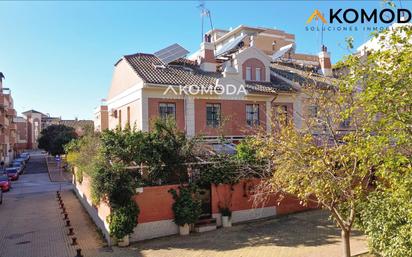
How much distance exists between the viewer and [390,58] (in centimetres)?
657

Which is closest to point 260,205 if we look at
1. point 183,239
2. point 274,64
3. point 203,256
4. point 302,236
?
point 302,236

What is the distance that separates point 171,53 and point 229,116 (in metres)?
6.12

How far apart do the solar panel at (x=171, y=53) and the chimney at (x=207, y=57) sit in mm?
1557

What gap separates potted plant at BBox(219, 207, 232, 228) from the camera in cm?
1563

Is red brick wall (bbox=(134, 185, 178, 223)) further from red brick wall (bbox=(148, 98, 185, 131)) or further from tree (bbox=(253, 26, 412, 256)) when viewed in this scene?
red brick wall (bbox=(148, 98, 185, 131))

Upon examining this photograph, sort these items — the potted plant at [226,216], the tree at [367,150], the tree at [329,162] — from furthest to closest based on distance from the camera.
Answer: the potted plant at [226,216], the tree at [329,162], the tree at [367,150]

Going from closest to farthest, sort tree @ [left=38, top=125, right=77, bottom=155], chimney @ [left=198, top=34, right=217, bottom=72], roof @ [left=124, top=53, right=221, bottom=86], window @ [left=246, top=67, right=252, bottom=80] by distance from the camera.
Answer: roof @ [left=124, top=53, right=221, bottom=86] < window @ [left=246, top=67, right=252, bottom=80] < chimney @ [left=198, top=34, right=217, bottom=72] < tree @ [left=38, top=125, right=77, bottom=155]

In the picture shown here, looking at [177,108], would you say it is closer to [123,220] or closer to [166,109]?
[166,109]

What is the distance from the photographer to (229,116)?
2198 cm

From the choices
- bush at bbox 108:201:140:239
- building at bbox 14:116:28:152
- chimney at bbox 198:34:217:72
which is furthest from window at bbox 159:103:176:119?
building at bbox 14:116:28:152

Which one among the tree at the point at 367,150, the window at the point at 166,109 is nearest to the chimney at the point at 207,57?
the window at the point at 166,109

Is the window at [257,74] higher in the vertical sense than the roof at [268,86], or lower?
higher

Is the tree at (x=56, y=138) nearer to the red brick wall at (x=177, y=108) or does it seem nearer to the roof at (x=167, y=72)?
the roof at (x=167, y=72)

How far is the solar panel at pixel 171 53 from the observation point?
23.1 m
